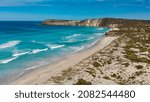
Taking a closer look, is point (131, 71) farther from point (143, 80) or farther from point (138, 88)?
point (138, 88)

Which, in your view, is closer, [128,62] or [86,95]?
[86,95]

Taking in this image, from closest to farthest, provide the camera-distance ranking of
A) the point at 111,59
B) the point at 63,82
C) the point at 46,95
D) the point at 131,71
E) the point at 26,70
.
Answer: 1. the point at 46,95
2. the point at 63,82
3. the point at 131,71
4. the point at 26,70
5. the point at 111,59

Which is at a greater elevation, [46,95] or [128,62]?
[46,95]

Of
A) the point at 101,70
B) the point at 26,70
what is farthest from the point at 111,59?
the point at 26,70

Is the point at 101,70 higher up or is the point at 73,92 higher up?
the point at 73,92

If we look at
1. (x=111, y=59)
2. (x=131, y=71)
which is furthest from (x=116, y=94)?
(x=111, y=59)

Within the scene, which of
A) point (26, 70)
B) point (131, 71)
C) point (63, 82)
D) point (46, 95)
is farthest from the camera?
point (26, 70)

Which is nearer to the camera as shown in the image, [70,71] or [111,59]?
[70,71]

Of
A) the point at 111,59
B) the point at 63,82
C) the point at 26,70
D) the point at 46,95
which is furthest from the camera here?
the point at 111,59

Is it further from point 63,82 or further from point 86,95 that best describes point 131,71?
point 86,95
